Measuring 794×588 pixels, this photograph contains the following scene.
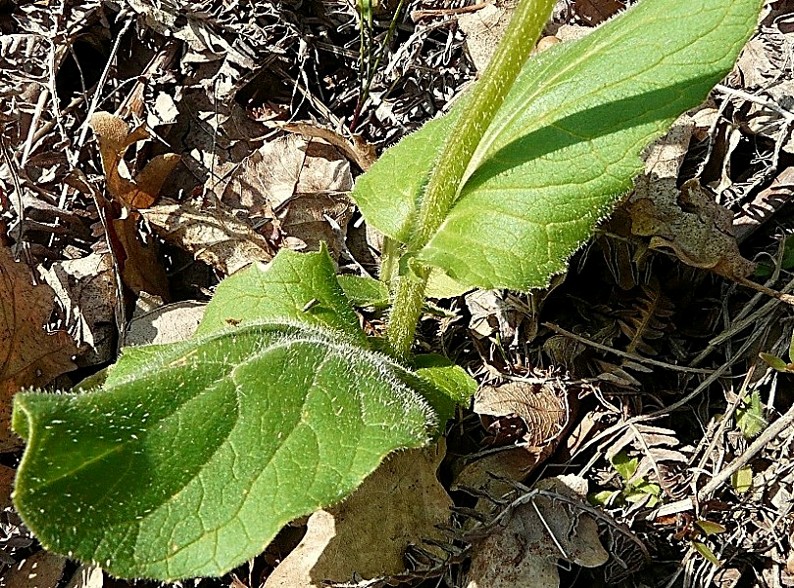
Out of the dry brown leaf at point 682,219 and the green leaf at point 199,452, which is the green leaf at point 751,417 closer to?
the dry brown leaf at point 682,219

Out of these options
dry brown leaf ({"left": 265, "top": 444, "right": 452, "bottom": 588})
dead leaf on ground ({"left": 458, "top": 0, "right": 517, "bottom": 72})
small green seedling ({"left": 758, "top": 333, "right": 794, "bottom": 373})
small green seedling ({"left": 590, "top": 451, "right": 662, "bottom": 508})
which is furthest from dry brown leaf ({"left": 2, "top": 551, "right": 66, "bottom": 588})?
dead leaf on ground ({"left": 458, "top": 0, "right": 517, "bottom": 72})

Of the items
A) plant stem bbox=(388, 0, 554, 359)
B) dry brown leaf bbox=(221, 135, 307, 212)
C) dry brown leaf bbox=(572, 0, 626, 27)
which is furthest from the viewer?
dry brown leaf bbox=(572, 0, 626, 27)

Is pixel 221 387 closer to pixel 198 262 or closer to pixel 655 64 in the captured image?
pixel 655 64

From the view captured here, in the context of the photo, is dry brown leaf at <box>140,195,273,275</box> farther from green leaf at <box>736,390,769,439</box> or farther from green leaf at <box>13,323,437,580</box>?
green leaf at <box>736,390,769,439</box>

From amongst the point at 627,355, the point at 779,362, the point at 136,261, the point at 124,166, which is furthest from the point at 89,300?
the point at 779,362

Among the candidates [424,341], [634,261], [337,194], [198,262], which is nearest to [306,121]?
[337,194]
